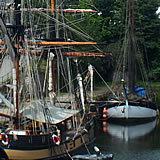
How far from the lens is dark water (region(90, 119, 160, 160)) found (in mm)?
25152

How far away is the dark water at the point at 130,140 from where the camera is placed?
25.2m

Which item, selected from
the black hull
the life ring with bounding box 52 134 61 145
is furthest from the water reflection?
the life ring with bounding box 52 134 61 145

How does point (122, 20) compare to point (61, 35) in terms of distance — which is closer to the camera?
point (61, 35)

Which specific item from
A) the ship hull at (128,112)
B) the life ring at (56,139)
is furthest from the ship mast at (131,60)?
the life ring at (56,139)

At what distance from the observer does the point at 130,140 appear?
29.4 m

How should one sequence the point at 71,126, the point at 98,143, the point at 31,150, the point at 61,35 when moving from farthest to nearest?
the point at 61,35 < the point at 98,143 < the point at 71,126 < the point at 31,150

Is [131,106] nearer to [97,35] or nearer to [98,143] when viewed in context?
[98,143]

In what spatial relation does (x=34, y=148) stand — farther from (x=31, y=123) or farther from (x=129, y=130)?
(x=129, y=130)

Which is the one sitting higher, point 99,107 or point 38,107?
point 38,107

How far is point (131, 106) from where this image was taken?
36.8 meters

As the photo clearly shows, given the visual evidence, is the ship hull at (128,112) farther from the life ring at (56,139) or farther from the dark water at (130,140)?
the life ring at (56,139)

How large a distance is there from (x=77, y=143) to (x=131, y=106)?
1458 centimetres

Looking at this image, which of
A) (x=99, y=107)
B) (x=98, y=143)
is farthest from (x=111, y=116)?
(x=98, y=143)

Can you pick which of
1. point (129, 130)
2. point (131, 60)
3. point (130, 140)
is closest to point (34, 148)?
point (130, 140)
